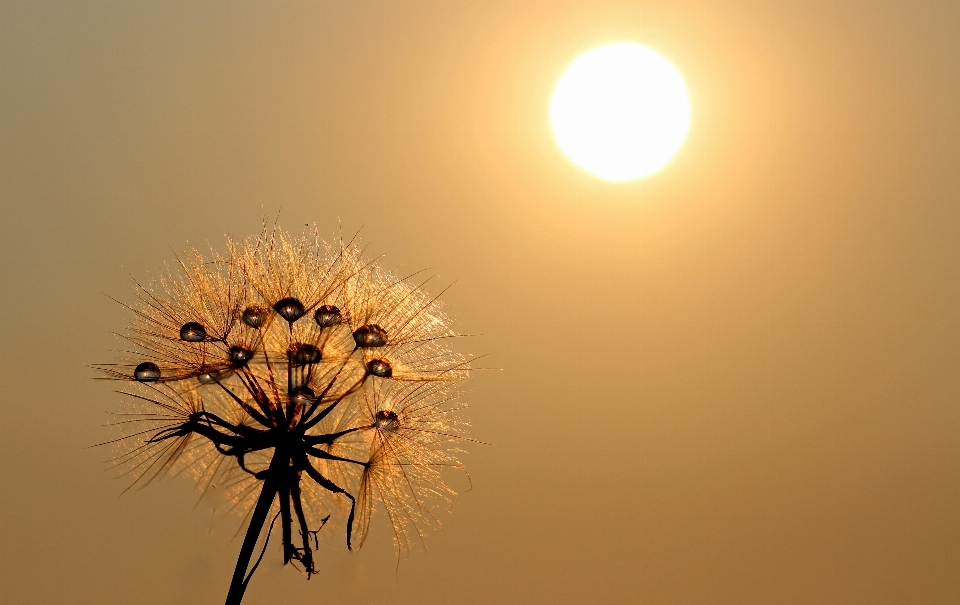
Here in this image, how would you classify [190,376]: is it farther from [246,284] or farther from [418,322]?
[418,322]

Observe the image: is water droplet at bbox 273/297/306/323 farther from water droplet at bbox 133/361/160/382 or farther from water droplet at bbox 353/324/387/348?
water droplet at bbox 133/361/160/382

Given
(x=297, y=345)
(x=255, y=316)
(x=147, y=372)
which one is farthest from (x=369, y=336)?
(x=147, y=372)

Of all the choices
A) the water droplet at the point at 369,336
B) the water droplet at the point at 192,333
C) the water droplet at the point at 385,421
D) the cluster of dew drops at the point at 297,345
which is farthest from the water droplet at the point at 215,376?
the water droplet at the point at 385,421

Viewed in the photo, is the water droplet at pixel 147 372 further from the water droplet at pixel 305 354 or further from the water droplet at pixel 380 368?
the water droplet at pixel 380 368

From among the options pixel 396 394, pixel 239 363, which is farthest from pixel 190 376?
pixel 396 394

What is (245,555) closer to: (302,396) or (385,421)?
(302,396)

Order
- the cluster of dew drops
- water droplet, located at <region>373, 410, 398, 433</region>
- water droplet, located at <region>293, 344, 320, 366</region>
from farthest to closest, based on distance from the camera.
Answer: water droplet, located at <region>373, 410, 398, 433</region>
the cluster of dew drops
water droplet, located at <region>293, 344, 320, 366</region>

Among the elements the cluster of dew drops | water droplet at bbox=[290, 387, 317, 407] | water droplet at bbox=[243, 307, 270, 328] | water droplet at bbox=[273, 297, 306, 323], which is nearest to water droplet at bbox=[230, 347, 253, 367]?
the cluster of dew drops
